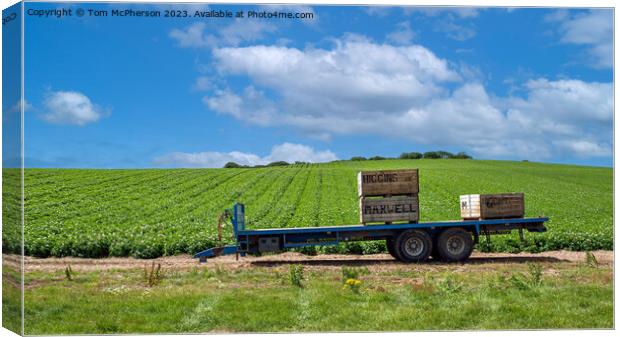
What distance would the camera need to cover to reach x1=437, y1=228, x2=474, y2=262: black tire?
1772 cm

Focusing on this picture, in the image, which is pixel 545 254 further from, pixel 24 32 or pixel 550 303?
pixel 24 32

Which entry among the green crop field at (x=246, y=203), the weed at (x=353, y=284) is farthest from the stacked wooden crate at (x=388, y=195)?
the weed at (x=353, y=284)

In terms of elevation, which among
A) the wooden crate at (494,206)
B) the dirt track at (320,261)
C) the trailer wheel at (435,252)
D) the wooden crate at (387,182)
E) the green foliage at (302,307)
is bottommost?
the green foliage at (302,307)

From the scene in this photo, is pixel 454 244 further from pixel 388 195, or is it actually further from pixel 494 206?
pixel 388 195

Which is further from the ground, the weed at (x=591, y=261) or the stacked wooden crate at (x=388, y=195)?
the stacked wooden crate at (x=388, y=195)

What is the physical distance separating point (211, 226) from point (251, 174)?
44.2 ft

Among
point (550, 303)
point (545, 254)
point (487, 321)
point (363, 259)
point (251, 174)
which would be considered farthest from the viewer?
point (251, 174)

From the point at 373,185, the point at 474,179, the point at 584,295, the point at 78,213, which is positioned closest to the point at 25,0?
the point at 373,185

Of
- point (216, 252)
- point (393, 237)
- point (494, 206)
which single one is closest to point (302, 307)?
point (216, 252)

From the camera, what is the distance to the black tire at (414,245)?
1750 centimetres

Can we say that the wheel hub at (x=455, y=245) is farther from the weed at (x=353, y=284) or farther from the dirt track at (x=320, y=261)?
the weed at (x=353, y=284)

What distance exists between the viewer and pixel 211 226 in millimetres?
24500

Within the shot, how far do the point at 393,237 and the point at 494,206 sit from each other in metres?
2.86

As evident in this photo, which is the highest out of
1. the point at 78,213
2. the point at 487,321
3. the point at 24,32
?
the point at 24,32
